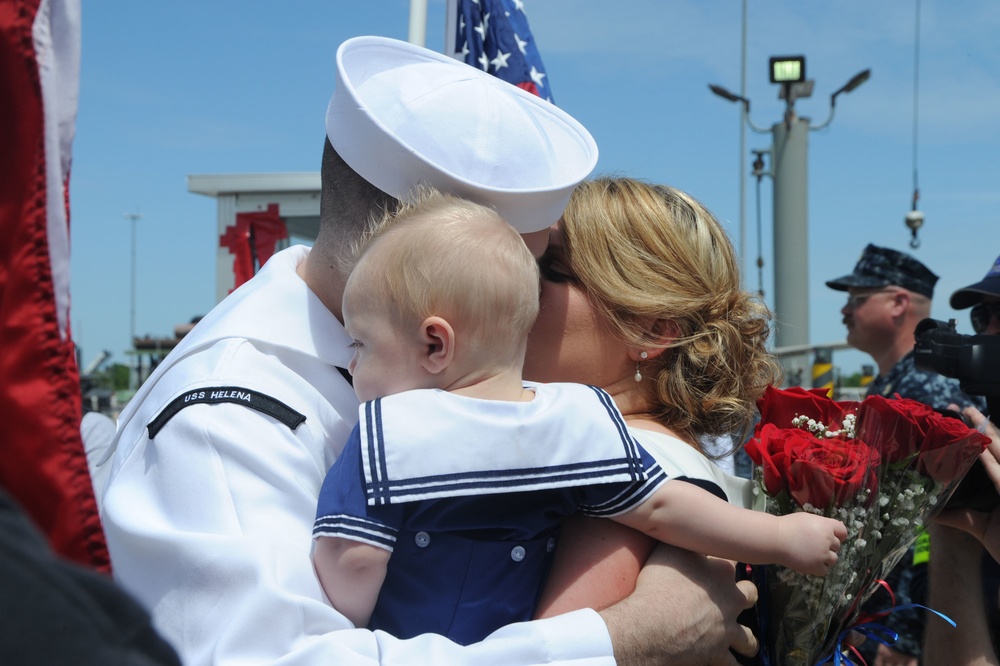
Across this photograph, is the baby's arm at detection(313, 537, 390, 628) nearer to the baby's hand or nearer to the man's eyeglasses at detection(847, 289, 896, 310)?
the baby's hand

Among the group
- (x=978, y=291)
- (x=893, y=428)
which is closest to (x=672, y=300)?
(x=893, y=428)

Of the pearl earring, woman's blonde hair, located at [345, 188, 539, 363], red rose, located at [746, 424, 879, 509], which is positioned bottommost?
red rose, located at [746, 424, 879, 509]

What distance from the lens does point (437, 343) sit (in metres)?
1.61

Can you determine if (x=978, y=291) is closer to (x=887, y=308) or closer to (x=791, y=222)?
(x=887, y=308)

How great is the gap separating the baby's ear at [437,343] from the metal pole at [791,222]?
28.2ft

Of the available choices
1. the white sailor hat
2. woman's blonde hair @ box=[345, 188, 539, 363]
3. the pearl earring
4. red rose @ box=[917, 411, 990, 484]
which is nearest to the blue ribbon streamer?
red rose @ box=[917, 411, 990, 484]

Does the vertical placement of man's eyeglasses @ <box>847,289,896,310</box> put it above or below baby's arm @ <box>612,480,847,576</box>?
above

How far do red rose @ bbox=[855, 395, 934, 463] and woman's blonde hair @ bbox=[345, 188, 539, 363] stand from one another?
0.83 meters

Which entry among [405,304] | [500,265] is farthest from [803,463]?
[405,304]

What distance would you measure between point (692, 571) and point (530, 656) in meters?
0.43

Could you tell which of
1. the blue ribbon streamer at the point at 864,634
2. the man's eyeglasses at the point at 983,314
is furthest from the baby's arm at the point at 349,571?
the man's eyeglasses at the point at 983,314

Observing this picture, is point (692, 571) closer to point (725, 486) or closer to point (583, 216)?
point (725, 486)

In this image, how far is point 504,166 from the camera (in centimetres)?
188

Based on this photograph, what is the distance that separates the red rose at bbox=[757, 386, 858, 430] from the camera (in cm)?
218
